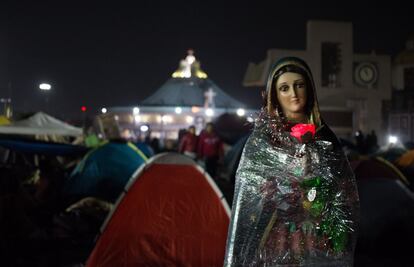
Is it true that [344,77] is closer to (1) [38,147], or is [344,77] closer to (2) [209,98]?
(2) [209,98]

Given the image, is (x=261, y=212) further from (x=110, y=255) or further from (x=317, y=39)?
(x=317, y=39)

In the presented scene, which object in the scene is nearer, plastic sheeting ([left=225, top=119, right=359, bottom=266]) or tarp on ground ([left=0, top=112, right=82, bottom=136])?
plastic sheeting ([left=225, top=119, right=359, bottom=266])

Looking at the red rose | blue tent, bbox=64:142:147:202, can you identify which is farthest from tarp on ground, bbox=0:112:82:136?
the red rose

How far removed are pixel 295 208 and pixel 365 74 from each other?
35.8 metres

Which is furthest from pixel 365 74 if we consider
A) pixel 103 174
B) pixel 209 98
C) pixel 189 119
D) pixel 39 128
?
pixel 103 174

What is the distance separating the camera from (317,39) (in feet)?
112

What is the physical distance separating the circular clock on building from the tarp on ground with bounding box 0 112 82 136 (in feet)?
94.4

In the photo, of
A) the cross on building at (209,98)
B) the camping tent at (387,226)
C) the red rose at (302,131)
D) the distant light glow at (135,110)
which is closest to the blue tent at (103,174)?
the camping tent at (387,226)

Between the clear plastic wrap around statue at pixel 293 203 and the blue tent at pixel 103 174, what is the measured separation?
617 centimetres

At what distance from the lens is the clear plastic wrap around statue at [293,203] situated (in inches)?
101

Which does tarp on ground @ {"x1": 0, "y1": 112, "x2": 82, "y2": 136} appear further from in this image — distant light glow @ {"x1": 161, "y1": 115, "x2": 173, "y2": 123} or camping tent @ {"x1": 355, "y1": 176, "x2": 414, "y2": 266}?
distant light glow @ {"x1": 161, "y1": 115, "x2": 173, "y2": 123}

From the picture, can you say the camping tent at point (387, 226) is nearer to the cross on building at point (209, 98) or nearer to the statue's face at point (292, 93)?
the statue's face at point (292, 93)

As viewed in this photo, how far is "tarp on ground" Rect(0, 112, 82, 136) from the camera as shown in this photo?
923cm

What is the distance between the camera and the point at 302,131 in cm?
264
